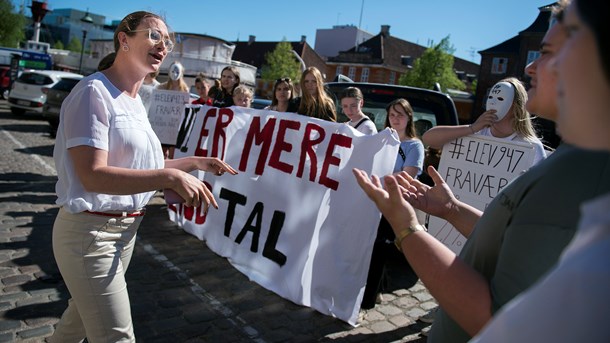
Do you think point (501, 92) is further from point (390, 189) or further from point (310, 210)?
point (390, 189)

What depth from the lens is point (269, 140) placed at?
15.9ft

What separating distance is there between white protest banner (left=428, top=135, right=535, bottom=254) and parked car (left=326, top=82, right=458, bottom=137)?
3.81ft

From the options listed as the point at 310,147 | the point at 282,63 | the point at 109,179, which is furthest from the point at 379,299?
the point at 282,63

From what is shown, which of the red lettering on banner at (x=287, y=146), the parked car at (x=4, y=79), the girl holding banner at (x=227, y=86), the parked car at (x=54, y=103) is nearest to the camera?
the red lettering on banner at (x=287, y=146)

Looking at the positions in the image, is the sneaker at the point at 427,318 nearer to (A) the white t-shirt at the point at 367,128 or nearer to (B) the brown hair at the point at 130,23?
(A) the white t-shirt at the point at 367,128

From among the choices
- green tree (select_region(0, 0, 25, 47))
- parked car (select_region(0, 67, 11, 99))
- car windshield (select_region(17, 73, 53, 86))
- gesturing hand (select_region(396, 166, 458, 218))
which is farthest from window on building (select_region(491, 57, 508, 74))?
gesturing hand (select_region(396, 166, 458, 218))

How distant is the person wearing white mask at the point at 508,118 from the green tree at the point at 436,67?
45.9 meters

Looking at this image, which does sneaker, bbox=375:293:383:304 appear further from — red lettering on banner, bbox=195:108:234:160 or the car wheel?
the car wheel

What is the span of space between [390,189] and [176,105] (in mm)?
6930

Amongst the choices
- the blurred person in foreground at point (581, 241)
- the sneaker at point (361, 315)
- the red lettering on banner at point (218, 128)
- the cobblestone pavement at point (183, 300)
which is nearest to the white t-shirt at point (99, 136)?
the cobblestone pavement at point (183, 300)

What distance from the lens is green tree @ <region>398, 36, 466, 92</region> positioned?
4759 centimetres

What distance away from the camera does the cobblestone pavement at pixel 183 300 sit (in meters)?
3.53

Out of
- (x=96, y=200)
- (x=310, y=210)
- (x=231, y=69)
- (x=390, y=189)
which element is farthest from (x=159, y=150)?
(x=231, y=69)

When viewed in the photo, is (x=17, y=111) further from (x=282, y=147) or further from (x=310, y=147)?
(x=310, y=147)
